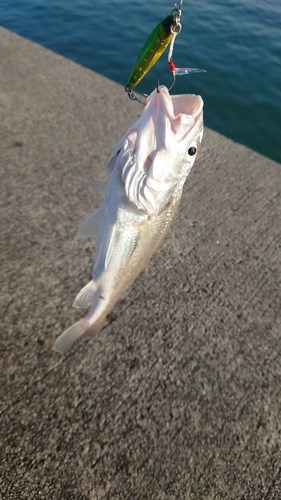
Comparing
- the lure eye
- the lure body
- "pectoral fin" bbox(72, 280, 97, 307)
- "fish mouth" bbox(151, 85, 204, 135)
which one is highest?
the lure body

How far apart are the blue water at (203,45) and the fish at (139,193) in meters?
5.45

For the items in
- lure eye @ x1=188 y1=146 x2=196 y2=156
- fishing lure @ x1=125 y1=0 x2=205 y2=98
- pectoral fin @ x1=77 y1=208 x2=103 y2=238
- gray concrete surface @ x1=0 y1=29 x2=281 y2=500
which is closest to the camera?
fishing lure @ x1=125 y1=0 x2=205 y2=98

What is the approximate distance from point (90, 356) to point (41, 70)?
479 centimetres

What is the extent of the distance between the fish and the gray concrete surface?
37 cm

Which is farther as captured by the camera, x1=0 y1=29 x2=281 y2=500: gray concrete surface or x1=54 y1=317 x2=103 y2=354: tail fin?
x1=54 y1=317 x2=103 y2=354: tail fin

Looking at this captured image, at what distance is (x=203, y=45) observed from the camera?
1032 centimetres

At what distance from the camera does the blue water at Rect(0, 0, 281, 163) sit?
7859mm

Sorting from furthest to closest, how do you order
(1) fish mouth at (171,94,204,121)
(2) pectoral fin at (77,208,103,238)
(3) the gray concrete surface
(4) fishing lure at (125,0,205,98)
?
(2) pectoral fin at (77,208,103,238) → (3) the gray concrete surface → (1) fish mouth at (171,94,204,121) → (4) fishing lure at (125,0,205,98)

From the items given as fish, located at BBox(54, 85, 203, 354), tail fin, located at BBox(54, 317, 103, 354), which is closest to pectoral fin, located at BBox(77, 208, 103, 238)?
fish, located at BBox(54, 85, 203, 354)

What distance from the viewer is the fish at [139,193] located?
1978 mm

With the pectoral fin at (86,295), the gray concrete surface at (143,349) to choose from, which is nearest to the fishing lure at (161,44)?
the pectoral fin at (86,295)

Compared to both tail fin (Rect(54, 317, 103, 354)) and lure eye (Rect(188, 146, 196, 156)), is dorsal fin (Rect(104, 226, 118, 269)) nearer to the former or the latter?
tail fin (Rect(54, 317, 103, 354))

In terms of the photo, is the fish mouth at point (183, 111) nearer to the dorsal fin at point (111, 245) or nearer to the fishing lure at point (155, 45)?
the fishing lure at point (155, 45)

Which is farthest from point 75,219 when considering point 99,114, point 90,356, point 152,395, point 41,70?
point 41,70
